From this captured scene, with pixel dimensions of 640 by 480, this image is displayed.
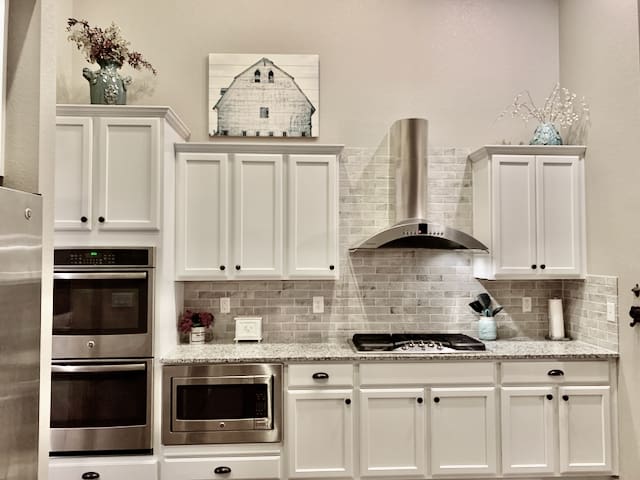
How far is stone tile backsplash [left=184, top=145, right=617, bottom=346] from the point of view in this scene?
11.3ft

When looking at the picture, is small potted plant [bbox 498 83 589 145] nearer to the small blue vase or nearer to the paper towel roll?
the small blue vase

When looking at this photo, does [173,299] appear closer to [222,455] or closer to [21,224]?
[222,455]

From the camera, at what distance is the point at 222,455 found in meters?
2.80

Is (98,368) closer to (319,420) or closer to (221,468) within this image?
(221,468)

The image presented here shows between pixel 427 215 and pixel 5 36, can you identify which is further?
pixel 427 215

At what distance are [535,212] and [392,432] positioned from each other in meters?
1.86

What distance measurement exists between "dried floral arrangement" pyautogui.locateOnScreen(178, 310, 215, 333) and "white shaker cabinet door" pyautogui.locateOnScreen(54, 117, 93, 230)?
37.8 inches

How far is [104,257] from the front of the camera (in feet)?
8.96

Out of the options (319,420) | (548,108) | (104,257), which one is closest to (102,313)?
(104,257)

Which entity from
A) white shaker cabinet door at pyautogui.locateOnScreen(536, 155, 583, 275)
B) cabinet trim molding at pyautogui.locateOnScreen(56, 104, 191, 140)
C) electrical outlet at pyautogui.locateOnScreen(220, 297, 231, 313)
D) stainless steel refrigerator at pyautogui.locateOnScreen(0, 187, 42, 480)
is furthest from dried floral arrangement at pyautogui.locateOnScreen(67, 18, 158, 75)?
white shaker cabinet door at pyautogui.locateOnScreen(536, 155, 583, 275)

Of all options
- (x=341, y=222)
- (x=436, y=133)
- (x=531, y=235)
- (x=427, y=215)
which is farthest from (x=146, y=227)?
(x=531, y=235)

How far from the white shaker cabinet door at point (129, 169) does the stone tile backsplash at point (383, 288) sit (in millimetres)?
838

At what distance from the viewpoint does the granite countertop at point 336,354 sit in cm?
283

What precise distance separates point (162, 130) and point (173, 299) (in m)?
1.16
